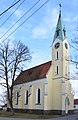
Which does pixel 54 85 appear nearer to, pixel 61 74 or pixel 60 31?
pixel 61 74

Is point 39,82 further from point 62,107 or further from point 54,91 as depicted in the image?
point 62,107

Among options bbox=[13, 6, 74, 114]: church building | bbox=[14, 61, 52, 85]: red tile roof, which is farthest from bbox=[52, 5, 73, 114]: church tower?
bbox=[14, 61, 52, 85]: red tile roof

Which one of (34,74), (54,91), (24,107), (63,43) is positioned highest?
(63,43)

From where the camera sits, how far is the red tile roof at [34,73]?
51.5 m

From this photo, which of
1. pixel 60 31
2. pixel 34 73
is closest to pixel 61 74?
pixel 34 73

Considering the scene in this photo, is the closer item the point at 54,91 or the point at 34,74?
the point at 54,91

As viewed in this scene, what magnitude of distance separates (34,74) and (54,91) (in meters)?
8.35

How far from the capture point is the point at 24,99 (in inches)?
2270

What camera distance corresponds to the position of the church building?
47906 millimetres

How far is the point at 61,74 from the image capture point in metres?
48.5

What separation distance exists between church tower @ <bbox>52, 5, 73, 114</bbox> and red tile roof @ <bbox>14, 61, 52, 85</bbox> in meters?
2.17

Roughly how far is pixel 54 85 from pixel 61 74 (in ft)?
8.78

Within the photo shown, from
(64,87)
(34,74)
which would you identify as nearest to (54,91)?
(64,87)

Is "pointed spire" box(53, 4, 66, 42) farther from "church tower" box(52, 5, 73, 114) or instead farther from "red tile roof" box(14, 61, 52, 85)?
"red tile roof" box(14, 61, 52, 85)
